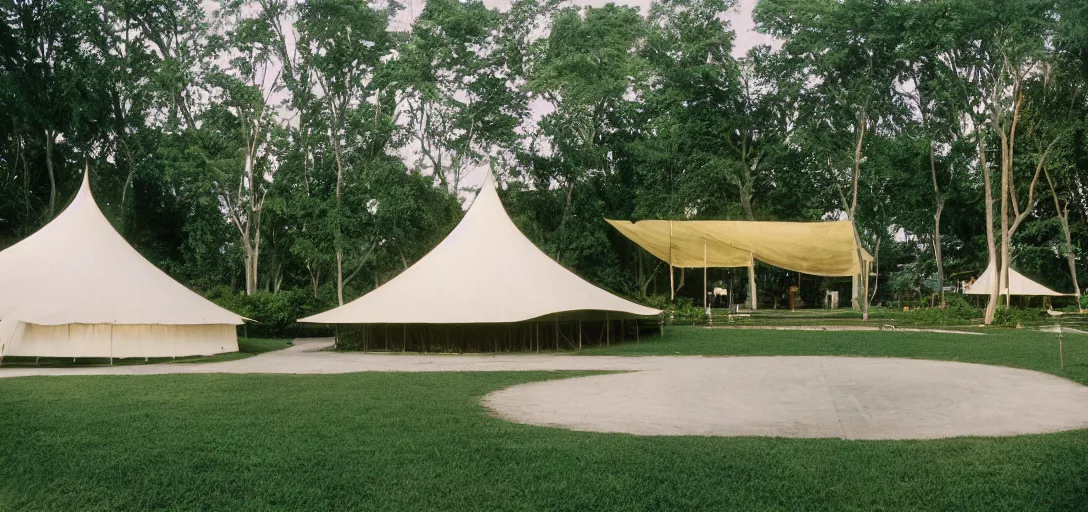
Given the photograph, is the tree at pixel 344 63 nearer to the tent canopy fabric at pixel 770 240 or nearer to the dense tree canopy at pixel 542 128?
the dense tree canopy at pixel 542 128

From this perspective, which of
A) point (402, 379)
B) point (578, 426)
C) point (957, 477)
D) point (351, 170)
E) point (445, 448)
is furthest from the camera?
point (351, 170)

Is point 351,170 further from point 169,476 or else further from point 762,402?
point 169,476

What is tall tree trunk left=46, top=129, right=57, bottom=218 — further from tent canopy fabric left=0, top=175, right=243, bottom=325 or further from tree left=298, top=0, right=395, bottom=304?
tent canopy fabric left=0, top=175, right=243, bottom=325

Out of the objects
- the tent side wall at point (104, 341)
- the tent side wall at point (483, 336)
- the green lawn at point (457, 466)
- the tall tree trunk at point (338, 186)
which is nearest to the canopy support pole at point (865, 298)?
the tent side wall at point (483, 336)

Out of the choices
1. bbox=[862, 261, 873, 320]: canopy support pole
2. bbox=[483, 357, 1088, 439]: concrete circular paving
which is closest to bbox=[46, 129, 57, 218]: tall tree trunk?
bbox=[483, 357, 1088, 439]: concrete circular paving

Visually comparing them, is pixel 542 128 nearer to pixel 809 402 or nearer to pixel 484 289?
pixel 484 289

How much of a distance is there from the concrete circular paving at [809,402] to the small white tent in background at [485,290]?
5.03 metres

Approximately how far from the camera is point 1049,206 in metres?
41.2

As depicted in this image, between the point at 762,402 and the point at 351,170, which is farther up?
the point at 351,170

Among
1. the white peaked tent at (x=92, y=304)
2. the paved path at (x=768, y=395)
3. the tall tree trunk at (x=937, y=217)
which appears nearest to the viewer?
the paved path at (x=768, y=395)

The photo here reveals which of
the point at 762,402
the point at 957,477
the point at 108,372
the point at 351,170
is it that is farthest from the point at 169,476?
the point at 351,170

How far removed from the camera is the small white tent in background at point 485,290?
19781 millimetres

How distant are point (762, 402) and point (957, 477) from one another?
14.3 feet

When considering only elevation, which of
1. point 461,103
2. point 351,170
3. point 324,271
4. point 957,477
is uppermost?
point 461,103
